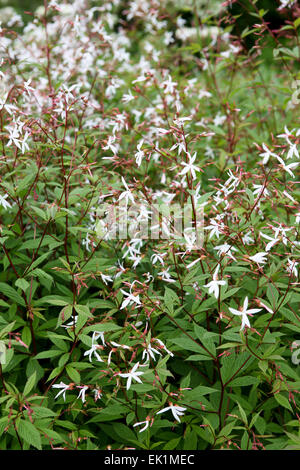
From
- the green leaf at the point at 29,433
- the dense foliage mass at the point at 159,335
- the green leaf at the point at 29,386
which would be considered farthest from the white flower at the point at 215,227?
the green leaf at the point at 29,433

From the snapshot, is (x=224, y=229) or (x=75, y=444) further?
(x=224, y=229)

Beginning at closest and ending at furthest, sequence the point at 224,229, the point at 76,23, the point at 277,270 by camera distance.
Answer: the point at 224,229 → the point at 277,270 → the point at 76,23

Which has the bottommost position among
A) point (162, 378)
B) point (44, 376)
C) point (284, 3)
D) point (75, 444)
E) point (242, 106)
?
point (44, 376)

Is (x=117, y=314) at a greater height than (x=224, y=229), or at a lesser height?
lesser

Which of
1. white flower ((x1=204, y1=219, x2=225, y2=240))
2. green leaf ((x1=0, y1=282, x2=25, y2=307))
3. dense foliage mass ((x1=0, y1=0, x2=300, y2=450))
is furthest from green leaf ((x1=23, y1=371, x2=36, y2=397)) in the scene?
white flower ((x1=204, y1=219, x2=225, y2=240))

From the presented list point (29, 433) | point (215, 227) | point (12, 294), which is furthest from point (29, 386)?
point (215, 227)

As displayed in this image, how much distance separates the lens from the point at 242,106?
10.2 feet

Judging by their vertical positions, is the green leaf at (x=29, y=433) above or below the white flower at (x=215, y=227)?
below

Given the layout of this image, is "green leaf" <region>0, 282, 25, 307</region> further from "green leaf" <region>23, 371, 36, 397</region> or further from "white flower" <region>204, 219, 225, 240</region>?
"white flower" <region>204, 219, 225, 240</region>

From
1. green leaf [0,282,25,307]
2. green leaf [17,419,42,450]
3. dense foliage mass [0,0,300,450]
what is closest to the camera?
green leaf [17,419,42,450]

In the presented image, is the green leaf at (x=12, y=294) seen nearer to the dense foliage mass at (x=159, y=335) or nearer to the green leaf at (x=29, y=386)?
the dense foliage mass at (x=159, y=335)
